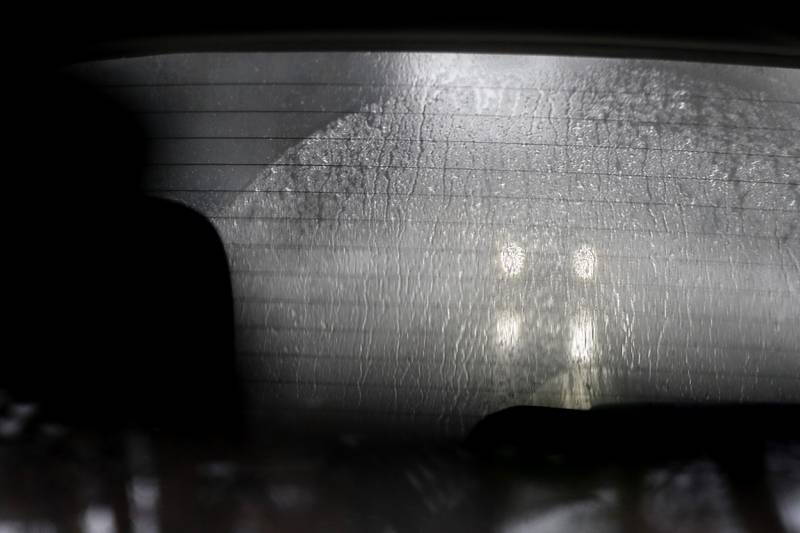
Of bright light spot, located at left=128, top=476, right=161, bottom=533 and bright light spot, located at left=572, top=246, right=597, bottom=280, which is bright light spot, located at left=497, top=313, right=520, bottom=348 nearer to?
bright light spot, located at left=572, top=246, right=597, bottom=280

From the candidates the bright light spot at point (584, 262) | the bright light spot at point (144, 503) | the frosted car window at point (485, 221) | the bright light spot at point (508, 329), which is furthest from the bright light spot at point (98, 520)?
the bright light spot at point (584, 262)

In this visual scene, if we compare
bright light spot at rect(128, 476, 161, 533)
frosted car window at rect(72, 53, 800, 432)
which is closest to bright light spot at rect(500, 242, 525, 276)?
frosted car window at rect(72, 53, 800, 432)

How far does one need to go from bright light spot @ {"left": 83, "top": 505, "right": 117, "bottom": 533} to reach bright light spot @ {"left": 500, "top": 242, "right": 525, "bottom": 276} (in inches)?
20.1

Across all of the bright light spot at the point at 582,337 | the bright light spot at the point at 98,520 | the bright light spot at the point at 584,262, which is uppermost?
the bright light spot at the point at 584,262

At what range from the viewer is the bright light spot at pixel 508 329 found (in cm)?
85

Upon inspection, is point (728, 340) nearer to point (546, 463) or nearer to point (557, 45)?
point (546, 463)

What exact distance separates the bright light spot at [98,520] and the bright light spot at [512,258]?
1.68 ft

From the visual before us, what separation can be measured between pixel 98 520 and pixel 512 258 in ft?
1.76

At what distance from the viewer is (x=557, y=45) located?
3.38 ft

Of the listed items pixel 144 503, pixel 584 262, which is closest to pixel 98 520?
pixel 144 503

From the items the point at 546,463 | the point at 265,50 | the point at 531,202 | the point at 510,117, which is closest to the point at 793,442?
the point at 546,463

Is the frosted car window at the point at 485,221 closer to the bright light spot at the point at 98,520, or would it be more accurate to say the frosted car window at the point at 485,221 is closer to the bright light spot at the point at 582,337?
the bright light spot at the point at 582,337

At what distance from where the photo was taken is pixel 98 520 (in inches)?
29.7

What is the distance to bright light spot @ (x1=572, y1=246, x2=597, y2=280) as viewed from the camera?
88cm
